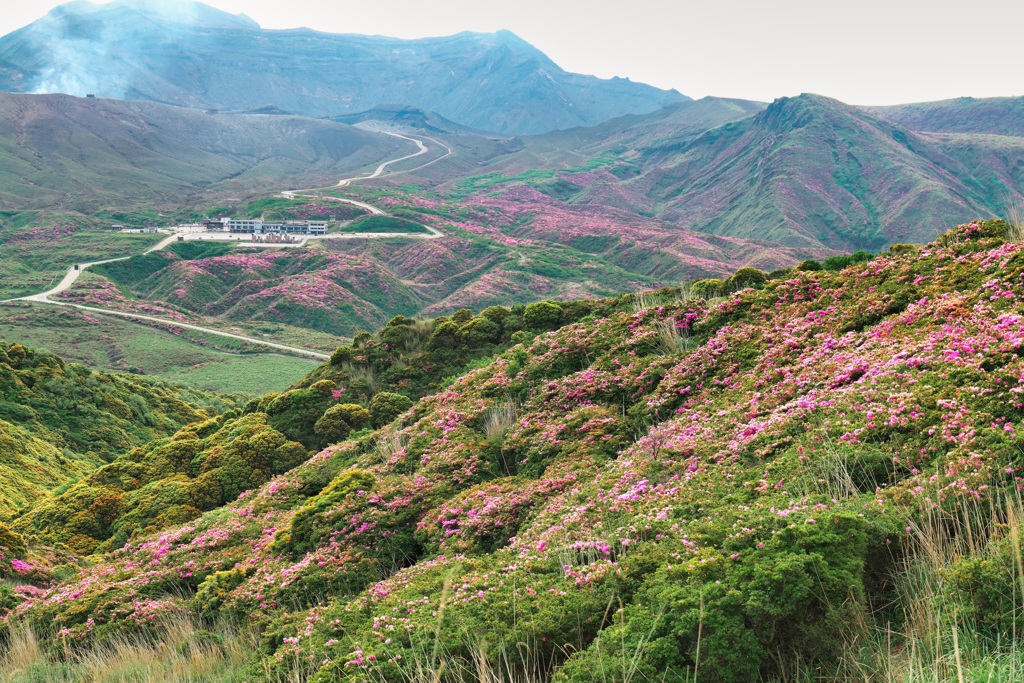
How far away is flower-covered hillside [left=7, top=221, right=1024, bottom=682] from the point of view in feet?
14.7

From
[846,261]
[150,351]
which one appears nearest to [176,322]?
[150,351]

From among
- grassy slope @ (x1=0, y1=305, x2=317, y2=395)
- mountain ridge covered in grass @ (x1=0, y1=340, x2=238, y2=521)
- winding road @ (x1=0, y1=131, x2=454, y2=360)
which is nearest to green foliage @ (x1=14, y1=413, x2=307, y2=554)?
mountain ridge covered in grass @ (x1=0, y1=340, x2=238, y2=521)

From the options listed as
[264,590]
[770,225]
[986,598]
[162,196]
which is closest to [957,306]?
[986,598]

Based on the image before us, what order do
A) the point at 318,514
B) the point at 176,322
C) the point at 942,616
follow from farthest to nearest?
1. the point at 176,322
2. the point at 318,514
3. the point at 942,616

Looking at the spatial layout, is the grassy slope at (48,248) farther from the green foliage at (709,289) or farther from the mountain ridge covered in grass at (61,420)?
the green foliage at (709,289)

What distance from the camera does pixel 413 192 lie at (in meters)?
180

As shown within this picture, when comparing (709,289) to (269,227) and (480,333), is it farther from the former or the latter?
(269,227)

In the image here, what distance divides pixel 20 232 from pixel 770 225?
16574 cm

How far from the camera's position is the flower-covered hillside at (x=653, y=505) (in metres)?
4.48

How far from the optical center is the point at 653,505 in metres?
6.52

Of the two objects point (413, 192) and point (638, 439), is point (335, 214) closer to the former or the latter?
point (413, 192)

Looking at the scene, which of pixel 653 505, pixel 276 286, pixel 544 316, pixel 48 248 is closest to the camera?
pixel 653 505

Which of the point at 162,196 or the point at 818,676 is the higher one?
the point at 162,196

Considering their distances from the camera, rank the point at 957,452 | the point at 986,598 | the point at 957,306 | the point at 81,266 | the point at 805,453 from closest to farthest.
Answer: the point at 986,598, the point at 957,452, the point at 805,453, the point at 957,306, the point at 81,266
